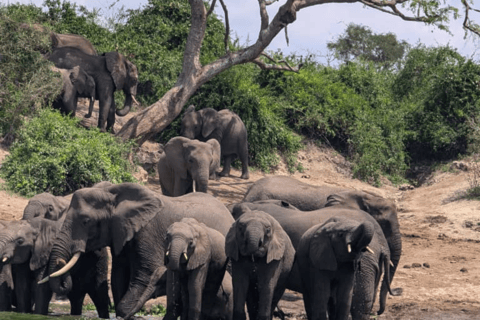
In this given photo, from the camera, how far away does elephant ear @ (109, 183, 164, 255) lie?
29.7 feet

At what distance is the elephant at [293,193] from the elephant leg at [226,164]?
6.38m

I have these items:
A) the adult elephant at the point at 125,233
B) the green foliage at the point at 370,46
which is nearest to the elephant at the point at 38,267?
the adult elephant at the point at 125,233

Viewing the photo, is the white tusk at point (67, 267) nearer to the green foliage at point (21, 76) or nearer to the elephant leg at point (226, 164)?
the green foliage at point (21, 76)

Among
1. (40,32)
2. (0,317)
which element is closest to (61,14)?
(40,32)

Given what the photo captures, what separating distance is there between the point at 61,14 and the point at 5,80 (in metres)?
6.33

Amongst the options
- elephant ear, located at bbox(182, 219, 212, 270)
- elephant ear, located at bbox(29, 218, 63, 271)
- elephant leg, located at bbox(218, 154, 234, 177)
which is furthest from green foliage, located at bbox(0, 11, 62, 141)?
elephant ear, located at bbox(182, 219, 212, 270)

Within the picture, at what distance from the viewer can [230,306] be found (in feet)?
29.0

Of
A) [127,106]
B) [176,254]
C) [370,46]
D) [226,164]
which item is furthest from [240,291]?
[370,46]

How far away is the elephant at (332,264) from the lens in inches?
318

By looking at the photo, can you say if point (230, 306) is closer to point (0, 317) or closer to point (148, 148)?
point (0, 317)

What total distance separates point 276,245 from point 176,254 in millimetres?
973

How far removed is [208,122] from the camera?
18.2m

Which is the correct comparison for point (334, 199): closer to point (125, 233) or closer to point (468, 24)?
point (125, 233)

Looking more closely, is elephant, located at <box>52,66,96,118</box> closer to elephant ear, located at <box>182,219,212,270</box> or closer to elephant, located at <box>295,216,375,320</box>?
elephant ear, located at <box>182,219,212,270</box>
